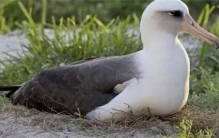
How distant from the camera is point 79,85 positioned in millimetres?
5895

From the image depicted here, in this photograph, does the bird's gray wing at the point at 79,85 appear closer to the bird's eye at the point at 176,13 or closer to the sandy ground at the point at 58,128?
the sandy ground at the point at 58,128

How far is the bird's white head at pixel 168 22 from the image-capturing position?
5.78m

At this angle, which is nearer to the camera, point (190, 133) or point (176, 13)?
point (190, 133)

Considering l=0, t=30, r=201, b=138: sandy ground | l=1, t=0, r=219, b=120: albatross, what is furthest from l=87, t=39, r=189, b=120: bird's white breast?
l=0, t=30, r=201, b=138: sandy ground

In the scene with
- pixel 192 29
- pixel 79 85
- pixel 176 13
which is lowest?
pixel 79 85

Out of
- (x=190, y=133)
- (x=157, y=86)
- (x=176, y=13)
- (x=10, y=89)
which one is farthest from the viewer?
(x=10, y=89)

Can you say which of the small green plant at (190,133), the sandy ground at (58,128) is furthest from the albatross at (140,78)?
the small green plant at (190,133)

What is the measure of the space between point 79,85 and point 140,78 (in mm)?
479

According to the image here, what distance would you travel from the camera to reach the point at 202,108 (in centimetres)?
626

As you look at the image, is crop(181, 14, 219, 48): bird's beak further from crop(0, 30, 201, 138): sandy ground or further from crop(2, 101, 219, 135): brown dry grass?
crop(0, 30, 201, 138): sandy ground

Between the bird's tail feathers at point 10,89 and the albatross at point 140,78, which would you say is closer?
the albatross at point 140,78

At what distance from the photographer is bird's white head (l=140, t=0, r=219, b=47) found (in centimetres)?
578

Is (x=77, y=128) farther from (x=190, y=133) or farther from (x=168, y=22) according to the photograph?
(x=168, y=22)

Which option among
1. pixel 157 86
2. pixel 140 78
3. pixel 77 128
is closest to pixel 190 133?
pixel 157 86
